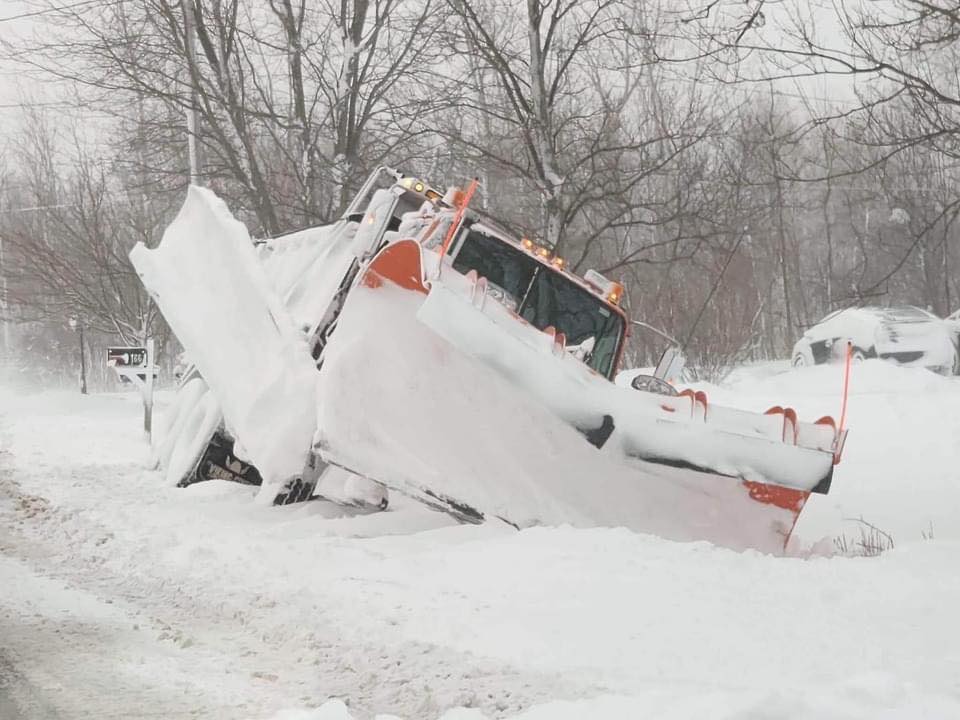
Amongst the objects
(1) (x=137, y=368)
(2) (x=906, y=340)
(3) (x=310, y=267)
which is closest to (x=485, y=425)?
(3) (x=310, y=267)

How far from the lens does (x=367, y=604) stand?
448 cm

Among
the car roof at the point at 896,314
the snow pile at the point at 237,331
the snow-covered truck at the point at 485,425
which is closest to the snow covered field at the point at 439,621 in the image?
the snow-covered truck at the point at 485,425

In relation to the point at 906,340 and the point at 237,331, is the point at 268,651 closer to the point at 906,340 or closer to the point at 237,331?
the point at 237,331

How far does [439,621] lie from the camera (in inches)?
167

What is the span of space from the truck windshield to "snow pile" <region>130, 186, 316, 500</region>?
1376 millimetres

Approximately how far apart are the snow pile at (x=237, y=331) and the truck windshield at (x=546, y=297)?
1.38m

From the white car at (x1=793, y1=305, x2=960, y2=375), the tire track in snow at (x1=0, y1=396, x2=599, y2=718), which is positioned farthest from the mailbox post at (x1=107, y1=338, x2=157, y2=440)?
the white car at (x1=793, y1=305, x2=960, y2=375)

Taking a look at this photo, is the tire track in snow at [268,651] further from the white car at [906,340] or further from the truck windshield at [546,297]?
the white car at [906,340]

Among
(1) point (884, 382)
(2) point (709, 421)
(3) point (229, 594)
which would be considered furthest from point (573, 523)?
(1) point (884, 382)

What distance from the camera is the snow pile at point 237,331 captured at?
6.16 m

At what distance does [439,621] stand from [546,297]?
3.39m

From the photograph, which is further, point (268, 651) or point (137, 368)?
point (137, 368)

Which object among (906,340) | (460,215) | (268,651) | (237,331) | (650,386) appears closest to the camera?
(268,651)

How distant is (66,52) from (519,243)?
10.2 m
